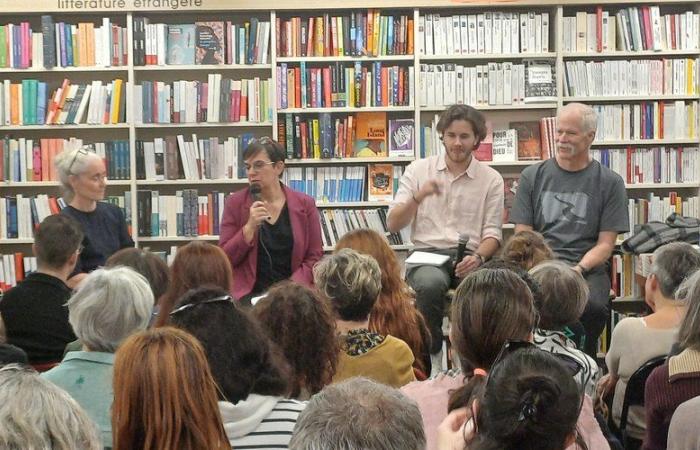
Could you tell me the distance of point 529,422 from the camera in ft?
4.99

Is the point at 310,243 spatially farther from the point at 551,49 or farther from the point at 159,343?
the point at 159,343

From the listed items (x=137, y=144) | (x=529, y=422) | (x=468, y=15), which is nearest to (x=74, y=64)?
(x=137, y=144)

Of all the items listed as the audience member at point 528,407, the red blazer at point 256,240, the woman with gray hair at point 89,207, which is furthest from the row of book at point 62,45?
the audience member at point 528,407

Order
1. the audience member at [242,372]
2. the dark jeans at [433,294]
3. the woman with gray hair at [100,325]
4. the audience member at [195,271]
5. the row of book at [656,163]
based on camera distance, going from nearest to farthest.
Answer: the audience member at [242,372] < the woman with gray hair at [100,325] < the audience member at [195,271] < the dark jeans at [433,294] < the row of book at [656,163]

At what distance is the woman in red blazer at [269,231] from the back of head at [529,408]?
10.9ft

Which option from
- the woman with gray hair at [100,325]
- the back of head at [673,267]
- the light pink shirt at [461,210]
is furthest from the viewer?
the light pink shirt at [461,210]

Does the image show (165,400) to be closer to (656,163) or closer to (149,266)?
(149,266)

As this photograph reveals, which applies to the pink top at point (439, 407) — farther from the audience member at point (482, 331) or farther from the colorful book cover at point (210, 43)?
the colorful book cover at point (210, 43)

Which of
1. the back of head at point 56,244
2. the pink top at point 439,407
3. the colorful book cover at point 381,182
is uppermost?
the colorful book cover at point 381,182

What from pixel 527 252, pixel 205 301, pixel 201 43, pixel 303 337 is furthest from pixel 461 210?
pixel 205 301

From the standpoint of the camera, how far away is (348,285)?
3125 millimetres

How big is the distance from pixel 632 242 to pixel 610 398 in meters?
2.60

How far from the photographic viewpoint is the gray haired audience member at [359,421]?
4.43 feet

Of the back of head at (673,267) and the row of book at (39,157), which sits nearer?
the back of head at (673,267)
